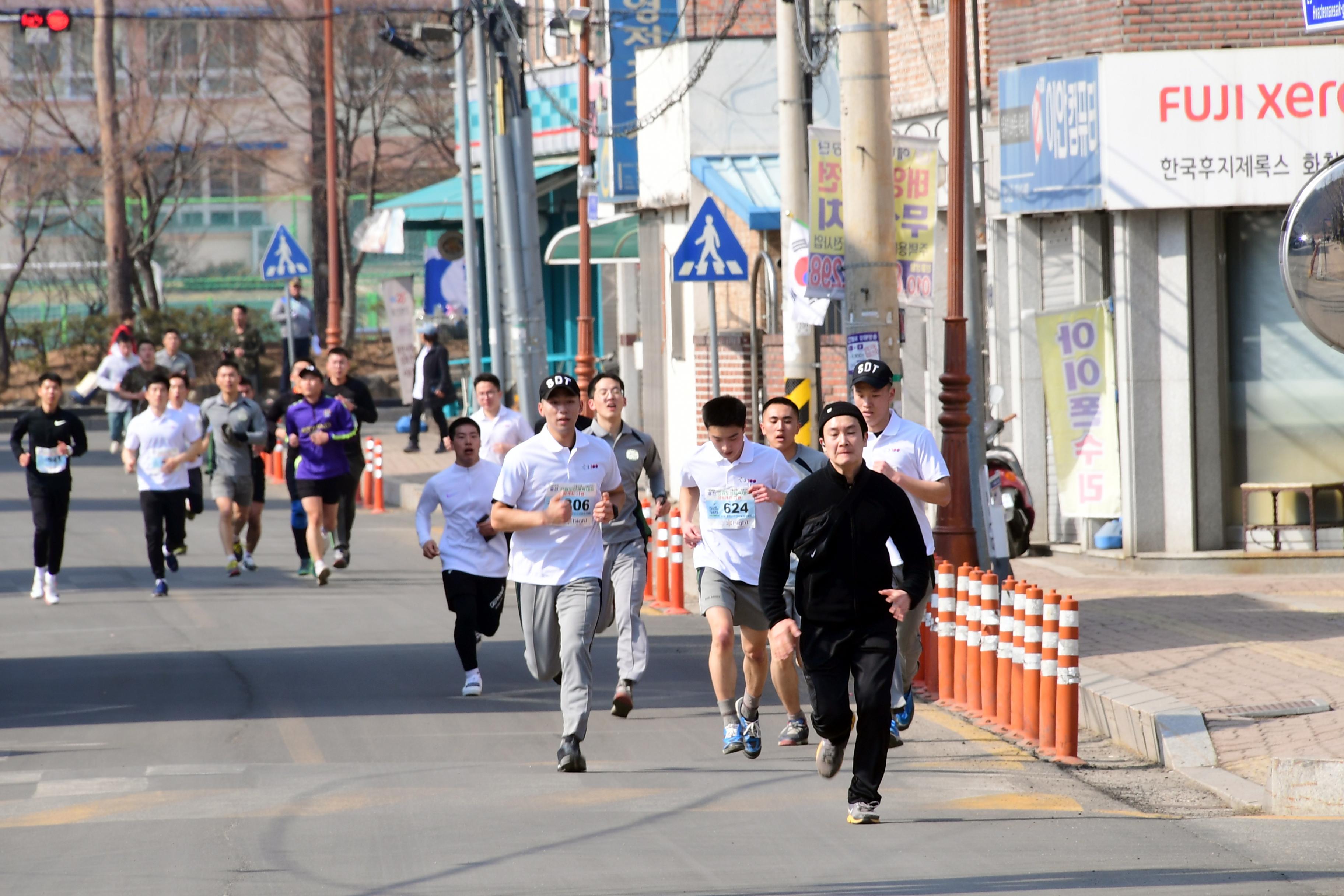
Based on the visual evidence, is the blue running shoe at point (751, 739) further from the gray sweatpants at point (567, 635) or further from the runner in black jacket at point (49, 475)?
the runner in black jacket at point (49, 475)

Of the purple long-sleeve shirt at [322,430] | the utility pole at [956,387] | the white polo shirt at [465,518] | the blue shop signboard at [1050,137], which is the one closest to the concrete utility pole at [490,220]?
the purple long-sleeve shirt at [322,430]

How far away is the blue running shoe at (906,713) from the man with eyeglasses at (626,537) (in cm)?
150

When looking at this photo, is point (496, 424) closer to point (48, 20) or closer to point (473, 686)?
point (473, 686)

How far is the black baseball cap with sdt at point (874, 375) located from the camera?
31.0ft

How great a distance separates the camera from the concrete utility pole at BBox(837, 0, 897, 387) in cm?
1204

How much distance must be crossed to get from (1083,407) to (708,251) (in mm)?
3522

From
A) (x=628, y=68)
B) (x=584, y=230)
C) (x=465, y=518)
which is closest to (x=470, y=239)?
(x=584, y=230)

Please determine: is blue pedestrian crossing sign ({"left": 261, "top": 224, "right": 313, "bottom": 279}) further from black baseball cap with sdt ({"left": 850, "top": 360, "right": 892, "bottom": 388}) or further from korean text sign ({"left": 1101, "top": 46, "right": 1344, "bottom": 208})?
black baseball cap with sdt ({"left": 850, "top": 360, "right": 892, "bottom": 388})

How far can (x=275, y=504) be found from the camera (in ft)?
78.4

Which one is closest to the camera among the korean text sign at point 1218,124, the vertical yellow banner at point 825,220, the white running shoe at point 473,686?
the white running shoe at point 473,686

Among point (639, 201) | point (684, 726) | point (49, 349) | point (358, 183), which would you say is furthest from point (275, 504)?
point (358, 183)

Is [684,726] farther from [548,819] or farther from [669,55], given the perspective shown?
[669,55]

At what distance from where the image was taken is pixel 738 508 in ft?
31.1

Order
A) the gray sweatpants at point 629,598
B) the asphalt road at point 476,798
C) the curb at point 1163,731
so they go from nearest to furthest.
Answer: the asphalt road at point 476,798 < the curb at point 1163,731 < the gray sweatpants at point 629,598
